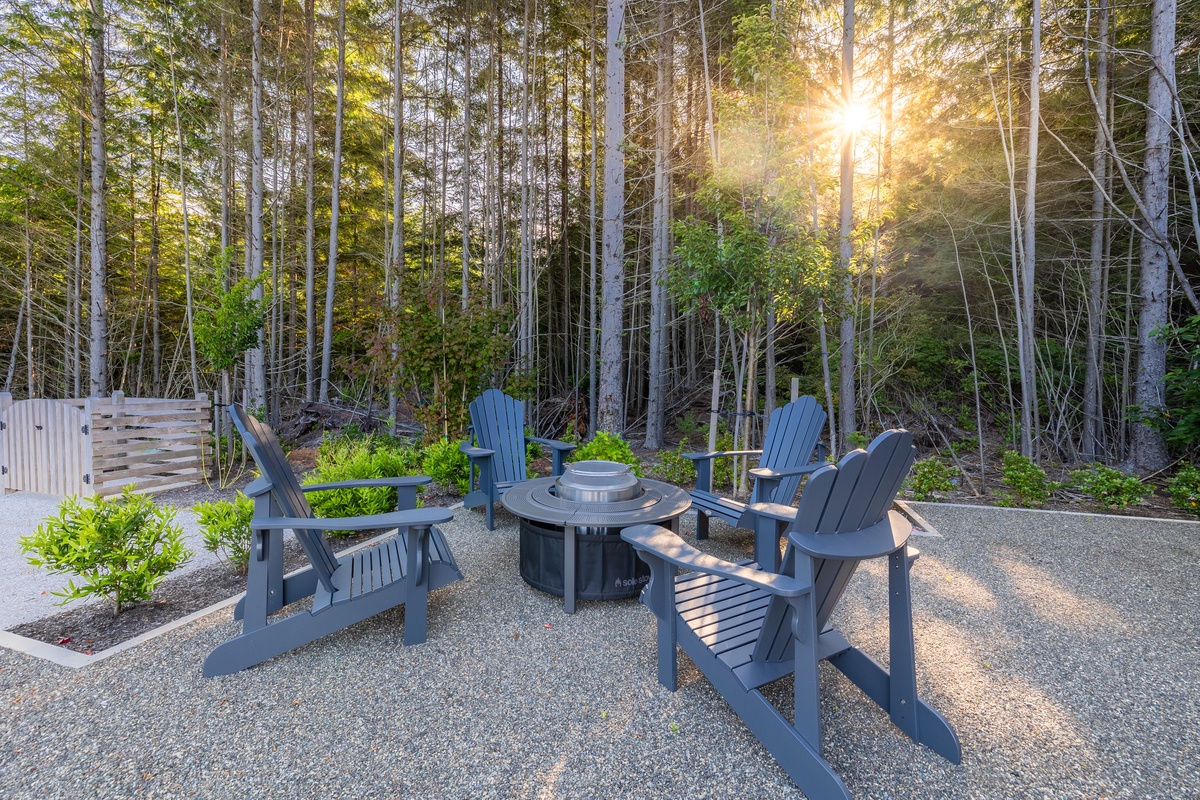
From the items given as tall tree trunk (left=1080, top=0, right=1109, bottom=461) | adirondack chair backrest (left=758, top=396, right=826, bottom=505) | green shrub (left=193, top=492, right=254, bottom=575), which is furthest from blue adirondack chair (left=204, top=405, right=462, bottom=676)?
tall tree trunk (left=1080, top=0, right=1109, bottom=461)

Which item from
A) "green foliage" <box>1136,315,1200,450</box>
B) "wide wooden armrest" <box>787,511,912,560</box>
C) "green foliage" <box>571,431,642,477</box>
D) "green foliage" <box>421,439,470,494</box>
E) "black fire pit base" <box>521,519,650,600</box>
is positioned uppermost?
"green foliage" <box>1136,315,1200,450</box>

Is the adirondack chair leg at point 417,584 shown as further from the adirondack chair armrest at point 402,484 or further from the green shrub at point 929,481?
the green shrub at point 929,481

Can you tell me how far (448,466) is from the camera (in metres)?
3.84

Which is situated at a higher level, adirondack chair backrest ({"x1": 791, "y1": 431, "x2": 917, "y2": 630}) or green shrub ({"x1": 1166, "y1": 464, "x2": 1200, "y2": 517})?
adirondack chair backrest ({"x1": 791, "y1": 431, "x2": 917, "y2": 630})

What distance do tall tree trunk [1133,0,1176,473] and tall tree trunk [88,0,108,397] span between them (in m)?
11.3

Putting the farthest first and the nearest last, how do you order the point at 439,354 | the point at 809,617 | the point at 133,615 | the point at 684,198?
1. the point at 684,198
2. the point at 439,354
3. the point at 133,615
4. the point at 809,617

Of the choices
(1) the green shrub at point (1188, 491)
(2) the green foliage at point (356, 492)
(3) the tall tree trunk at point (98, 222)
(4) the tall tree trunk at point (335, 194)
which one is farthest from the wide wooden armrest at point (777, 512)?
(4) the tall tree trunk at point (335, 194)

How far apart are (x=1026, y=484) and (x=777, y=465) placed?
2.47 m

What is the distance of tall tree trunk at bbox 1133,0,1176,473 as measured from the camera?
452cm

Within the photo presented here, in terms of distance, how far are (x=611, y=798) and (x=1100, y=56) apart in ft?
26.6

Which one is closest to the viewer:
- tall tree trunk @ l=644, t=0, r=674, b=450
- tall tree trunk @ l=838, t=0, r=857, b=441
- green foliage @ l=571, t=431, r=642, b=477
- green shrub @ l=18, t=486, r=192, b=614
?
green shrub @ l=18, t=486, r=192, b=614

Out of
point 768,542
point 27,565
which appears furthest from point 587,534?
point 27,565

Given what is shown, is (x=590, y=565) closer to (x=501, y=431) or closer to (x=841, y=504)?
(x=841, y=504)

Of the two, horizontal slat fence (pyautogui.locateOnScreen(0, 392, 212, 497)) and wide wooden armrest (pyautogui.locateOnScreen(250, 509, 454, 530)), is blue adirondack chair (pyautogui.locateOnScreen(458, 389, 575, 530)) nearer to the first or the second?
wide wooden armrest (pyautogui.locateOnScreen(250, 509, 454, 530))
